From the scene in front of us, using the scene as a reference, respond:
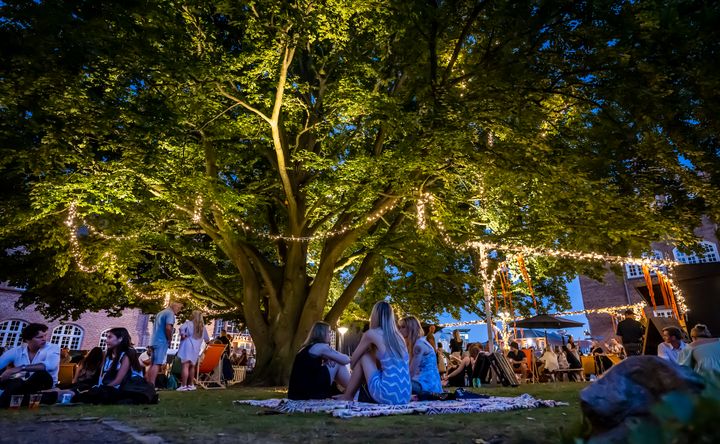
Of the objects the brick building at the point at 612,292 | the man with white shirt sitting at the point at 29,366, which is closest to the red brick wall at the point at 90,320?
the man with white shirt sitting at the point at 29,366

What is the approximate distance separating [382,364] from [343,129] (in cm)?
854

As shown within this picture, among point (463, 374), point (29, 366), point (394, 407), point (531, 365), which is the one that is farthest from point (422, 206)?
point (29, 366)

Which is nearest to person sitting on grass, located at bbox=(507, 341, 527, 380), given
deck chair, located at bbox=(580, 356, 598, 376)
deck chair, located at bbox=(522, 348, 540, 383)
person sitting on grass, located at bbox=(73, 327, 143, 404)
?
deck chair, located at bbox=(522, 348, 540, 383)

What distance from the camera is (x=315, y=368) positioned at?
18.3ft

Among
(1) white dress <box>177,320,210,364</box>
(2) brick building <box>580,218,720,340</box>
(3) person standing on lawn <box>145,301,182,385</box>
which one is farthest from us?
(2) brick building <box>580,218,720,340</box>

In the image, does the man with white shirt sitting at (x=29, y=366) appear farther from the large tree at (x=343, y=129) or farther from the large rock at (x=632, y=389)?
the large rock at (x=632, y=389)

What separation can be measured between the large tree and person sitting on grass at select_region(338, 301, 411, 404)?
173 inches

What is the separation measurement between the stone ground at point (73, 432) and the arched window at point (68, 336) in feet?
103

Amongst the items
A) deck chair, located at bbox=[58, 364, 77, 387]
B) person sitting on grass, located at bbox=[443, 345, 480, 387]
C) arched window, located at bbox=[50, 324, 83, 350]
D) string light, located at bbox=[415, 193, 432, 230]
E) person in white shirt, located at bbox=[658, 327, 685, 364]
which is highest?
string light, located at bbox=[415, 193, 432, 230]

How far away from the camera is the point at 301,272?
11.7 meters

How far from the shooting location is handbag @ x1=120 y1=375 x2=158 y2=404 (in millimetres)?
5859

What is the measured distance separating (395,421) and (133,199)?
8218 mm

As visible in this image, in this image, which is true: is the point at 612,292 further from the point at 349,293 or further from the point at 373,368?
the point at 373,368

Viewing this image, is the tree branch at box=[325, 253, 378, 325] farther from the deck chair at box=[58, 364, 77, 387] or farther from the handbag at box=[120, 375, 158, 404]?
the handbag at box=[120, 375, 158, 404]
